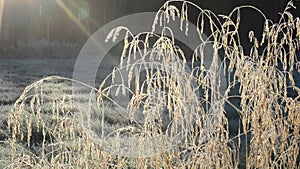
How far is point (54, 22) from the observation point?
10648mm

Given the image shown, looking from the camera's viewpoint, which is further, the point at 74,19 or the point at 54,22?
the point at 74,19

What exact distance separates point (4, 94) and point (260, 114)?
4506 millimetres

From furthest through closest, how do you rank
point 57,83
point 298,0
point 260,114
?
point 298,0
point 57,83
point 260,114

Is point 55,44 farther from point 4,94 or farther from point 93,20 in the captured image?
point 4,94

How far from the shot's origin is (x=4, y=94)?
571 cm

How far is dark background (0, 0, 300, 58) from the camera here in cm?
980

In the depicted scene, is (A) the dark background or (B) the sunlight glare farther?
(B) the sunlight glare

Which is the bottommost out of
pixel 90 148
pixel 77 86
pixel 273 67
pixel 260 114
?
pixel 77 86

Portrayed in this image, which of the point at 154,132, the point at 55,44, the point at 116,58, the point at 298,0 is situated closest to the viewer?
the point at 154,132

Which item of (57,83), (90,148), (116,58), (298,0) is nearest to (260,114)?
(90,148)

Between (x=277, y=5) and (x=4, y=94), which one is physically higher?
(x=277, y=5)

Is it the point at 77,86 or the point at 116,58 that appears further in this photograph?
the point at 116,58

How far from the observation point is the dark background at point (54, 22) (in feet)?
32.1

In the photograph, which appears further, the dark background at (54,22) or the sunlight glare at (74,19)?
the sunlight glare at (74,19)
